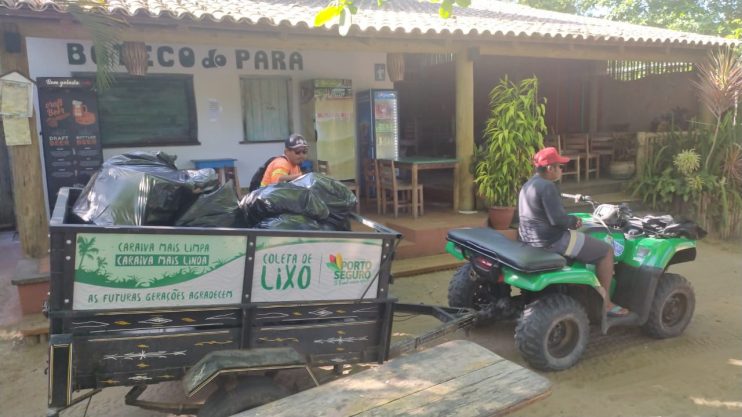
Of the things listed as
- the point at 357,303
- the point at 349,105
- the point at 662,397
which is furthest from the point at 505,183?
the point at 357,303

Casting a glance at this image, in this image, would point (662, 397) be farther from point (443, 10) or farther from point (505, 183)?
point (505, 183)

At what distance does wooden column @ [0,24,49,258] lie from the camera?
17.6 feet

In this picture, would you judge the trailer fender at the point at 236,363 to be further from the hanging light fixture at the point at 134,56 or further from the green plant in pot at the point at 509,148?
the green plant in pot at the point at 509,148

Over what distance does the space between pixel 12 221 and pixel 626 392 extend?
8695mm

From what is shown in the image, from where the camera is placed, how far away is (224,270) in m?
2.60

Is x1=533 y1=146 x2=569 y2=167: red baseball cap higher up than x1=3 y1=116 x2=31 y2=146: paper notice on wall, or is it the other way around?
x1=3 y1=116 x2=31 y2=146: paper notice on wall

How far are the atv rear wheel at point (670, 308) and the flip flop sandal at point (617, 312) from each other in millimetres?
252

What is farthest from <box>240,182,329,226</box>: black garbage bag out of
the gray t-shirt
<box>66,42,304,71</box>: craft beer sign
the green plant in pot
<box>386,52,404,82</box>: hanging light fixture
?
<box>66,42,304,71</box>: craft beer sign

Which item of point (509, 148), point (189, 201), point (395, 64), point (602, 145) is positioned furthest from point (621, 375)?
point (602, 145)

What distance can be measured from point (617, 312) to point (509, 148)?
3.29 meters

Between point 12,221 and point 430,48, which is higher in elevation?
point 430,48

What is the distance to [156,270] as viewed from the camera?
247 cm

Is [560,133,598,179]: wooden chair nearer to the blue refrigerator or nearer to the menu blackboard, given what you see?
the blue refrigerator

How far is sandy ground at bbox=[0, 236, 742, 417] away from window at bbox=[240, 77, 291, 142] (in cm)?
396
